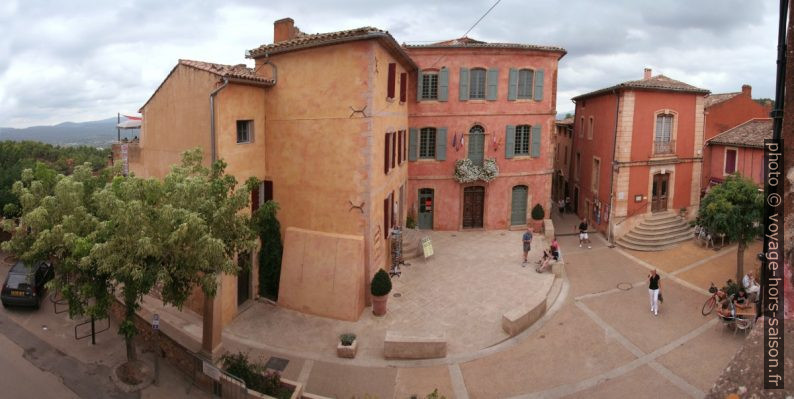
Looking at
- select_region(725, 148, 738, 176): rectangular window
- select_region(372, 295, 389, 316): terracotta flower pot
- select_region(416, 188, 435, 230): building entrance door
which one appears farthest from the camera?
select_region(725, 148, 738, 176): rectangular window

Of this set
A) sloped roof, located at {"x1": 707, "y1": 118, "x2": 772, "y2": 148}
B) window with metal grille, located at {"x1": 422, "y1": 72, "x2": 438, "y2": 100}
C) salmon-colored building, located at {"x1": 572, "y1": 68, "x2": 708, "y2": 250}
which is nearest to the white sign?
window with metal grille, located at {"x1": 422, "y1": 72, "x2": 438, "y2": 100}

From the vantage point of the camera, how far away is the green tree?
1862cm

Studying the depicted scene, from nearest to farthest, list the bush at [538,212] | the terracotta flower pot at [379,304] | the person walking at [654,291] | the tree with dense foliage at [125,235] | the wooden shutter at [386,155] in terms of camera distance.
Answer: the tree with dense foliage at [125,235] → the terracotta flower pot at [379,304] → the person walking at [654,291] → the wooden shutter at [386,155] → the bush at [538,212]

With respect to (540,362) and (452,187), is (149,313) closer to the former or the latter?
(540,362)

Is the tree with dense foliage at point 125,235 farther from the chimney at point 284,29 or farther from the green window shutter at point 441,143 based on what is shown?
the green window shutter at point 441,143

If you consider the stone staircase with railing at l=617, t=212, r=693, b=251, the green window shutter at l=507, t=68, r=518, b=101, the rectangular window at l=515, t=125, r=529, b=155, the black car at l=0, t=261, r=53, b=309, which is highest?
the green window shutter at l=507, t=68, r=518, b=101

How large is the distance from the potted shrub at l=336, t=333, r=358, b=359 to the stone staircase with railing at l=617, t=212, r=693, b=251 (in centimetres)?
1757

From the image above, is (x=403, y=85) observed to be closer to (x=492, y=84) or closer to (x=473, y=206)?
(x=492, y=84)

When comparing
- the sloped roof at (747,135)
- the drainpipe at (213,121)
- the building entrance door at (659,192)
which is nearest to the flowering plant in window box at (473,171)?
the building entrance door at (659,192)

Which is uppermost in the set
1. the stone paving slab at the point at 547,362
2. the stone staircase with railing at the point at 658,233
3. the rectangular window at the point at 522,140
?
the rectangular window at the point at 522,140

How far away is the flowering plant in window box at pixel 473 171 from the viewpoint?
26609 mm

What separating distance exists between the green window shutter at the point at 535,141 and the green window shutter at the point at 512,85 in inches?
83.9

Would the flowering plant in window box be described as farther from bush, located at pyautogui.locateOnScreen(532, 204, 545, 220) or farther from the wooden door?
bush, located at pyautogui.locateOnScreen(532, 204, 545, 220)

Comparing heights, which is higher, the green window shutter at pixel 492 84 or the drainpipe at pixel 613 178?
the green window shutter at pixel 492 84
